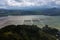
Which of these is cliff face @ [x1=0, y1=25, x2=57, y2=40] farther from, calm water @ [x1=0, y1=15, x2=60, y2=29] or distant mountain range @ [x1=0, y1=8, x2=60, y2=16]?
distant mountain range @ [x1=0, y1=8, x2=60, y2=16]

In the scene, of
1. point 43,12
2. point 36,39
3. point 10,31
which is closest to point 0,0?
point 10,31

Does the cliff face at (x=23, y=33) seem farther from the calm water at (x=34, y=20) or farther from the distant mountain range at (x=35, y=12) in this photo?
the distant mountain range at (x=35, y=12)

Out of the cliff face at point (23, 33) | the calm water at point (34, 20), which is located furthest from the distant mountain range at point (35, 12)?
the cliff face at point (23, 33)

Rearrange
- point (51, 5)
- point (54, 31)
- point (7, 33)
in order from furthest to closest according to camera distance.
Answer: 1. point (51, 5)
2. point (54, 31)
3. point (7, 33)

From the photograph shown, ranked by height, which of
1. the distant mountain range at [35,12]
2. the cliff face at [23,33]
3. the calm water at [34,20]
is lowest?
the cliff face at [23,33]

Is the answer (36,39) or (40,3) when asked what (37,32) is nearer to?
(36,39)

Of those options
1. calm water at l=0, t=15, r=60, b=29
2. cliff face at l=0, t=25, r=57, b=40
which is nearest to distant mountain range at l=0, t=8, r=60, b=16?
calm water at l=0, t=15, r=60, b=29
